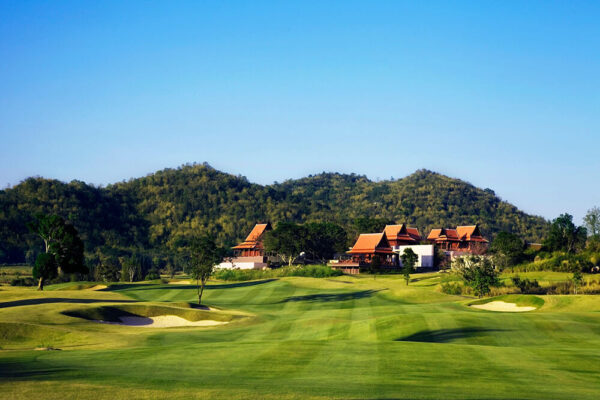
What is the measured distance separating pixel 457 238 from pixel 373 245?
2622cm

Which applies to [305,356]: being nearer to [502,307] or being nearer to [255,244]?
[502,307]

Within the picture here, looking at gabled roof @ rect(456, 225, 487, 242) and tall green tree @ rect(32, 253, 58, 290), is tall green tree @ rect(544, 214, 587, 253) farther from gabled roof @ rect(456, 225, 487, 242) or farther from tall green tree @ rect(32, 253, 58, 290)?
tall green tree @ rect(32, 253, 58, 290)

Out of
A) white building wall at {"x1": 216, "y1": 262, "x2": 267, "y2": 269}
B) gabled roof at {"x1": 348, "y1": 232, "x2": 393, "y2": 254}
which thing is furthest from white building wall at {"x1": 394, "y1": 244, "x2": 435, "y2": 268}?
white building wall at {"x1": 216, "y1": 262, "x2": 267, "y2": 269}

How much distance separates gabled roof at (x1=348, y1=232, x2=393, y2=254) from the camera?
108m

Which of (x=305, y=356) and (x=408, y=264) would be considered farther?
(x=408, y=264)

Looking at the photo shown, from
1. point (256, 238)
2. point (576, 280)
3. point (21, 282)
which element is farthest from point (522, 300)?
point (256, 238)

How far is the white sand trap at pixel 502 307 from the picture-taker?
1967 inches

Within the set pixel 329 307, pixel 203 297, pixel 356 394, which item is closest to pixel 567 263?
pixel 329 307

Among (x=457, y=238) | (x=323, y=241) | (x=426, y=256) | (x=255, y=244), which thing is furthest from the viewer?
(x=457, y=238)

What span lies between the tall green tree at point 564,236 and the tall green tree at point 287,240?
4014cm

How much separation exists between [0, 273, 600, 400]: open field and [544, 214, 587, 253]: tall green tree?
52.4 meters

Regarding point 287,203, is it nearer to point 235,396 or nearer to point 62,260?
point 62,260

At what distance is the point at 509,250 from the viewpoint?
92.8 metres

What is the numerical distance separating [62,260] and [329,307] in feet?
95.2
